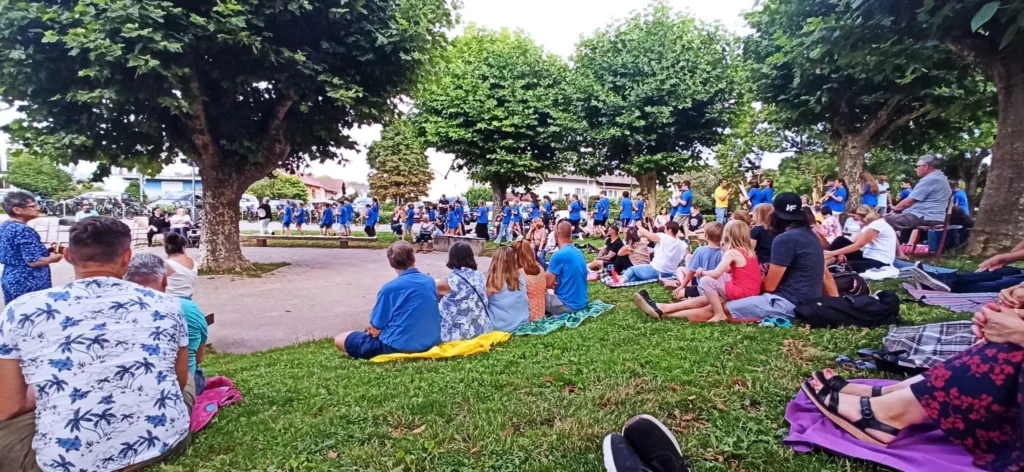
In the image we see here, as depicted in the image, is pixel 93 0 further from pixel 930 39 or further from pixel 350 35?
pixel 930 39

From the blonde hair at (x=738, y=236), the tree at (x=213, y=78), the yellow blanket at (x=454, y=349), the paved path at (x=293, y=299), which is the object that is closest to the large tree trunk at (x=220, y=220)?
the tree at (x=213, y=78)

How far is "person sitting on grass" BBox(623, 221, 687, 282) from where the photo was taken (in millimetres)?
10039

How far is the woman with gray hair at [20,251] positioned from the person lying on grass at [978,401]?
302 inches

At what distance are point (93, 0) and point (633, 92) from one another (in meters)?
18.5

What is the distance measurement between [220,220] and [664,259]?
1053cm

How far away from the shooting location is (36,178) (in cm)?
6031

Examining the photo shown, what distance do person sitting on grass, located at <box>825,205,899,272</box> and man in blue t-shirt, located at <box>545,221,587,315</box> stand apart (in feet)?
→ 12.2

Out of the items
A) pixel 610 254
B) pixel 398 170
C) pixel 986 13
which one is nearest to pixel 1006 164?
pixel 986 13

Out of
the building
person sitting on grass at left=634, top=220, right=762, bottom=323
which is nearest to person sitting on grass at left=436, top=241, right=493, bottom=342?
person sitting on grass at left=634, top=220, right=762, bottom=323

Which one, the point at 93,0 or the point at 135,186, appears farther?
the point at 135,186

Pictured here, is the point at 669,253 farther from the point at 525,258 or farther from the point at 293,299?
the point at 293,299

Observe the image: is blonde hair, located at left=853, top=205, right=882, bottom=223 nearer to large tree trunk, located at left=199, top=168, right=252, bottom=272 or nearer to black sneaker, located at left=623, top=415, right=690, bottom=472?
black sneaker, located at left=623, top=415, right=690, bottom=472

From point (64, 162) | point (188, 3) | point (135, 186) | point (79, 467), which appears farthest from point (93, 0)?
point (135, 186)

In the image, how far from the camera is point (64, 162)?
36.8ft
